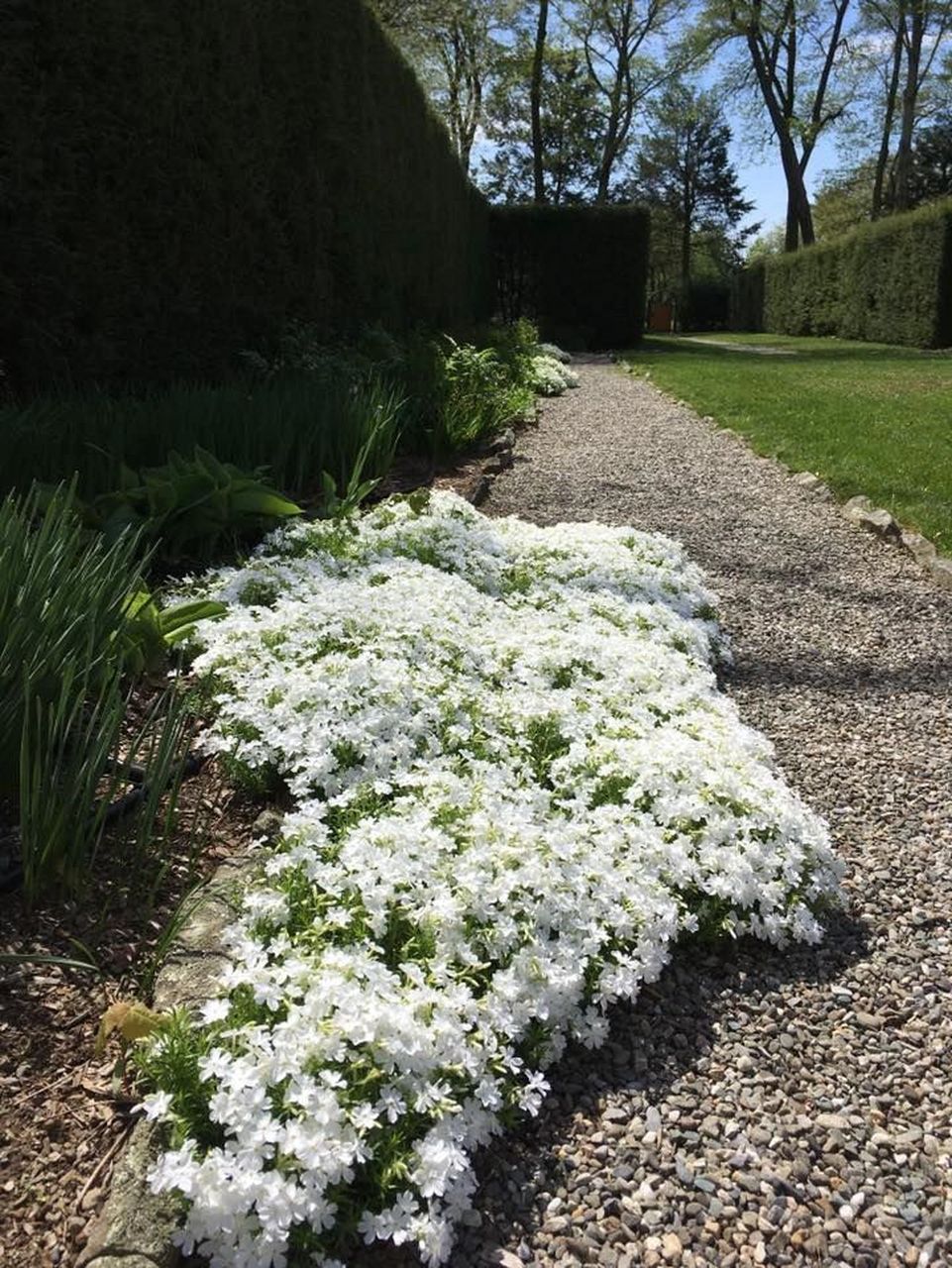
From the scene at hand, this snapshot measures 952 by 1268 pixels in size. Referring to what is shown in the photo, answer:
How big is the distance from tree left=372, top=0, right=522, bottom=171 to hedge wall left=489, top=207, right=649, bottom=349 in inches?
179

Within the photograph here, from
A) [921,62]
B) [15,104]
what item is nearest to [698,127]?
[921,62]

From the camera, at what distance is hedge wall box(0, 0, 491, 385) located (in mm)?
5156

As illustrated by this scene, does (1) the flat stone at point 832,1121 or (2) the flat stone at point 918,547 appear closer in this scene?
(1) the flat stone at point 832,1121

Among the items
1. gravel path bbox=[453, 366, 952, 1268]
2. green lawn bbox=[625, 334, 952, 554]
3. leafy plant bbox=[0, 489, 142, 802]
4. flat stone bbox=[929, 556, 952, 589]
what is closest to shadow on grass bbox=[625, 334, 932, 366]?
green lawn bbox=[625, 334, 952, 554]

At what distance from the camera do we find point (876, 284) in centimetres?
2312

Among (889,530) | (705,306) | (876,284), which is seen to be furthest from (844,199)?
(889,530)

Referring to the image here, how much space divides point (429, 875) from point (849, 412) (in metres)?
9.45

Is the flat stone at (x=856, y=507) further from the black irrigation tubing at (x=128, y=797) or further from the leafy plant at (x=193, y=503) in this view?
the black irrigation tubing at (x=128, y=797)

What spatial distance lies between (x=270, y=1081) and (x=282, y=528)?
295cm

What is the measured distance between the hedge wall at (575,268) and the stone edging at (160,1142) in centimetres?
2069

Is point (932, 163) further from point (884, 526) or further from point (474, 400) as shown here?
point (884, 526)

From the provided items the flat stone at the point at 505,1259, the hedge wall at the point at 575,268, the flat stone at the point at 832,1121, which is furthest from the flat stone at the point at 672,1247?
the hedge wall at the point at 575,268

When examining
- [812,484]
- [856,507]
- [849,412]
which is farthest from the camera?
[849,412]

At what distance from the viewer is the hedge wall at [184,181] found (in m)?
5.16
